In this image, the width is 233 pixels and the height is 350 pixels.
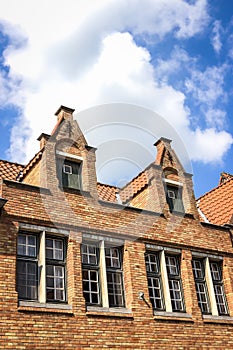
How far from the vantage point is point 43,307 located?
1169 cm

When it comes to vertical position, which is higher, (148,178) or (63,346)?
(148,178)

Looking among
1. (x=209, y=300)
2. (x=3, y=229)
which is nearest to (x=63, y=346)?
(x=3, y=229)

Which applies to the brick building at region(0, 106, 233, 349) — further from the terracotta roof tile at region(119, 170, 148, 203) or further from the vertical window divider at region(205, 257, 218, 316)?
the terracotta roof tile at region(119, 170, 148, 203)

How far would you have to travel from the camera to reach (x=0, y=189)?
501 inches

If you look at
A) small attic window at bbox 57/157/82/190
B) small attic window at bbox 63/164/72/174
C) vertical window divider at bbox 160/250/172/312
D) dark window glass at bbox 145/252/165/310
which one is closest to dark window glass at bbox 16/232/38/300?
small attic window at bbox 57/157/82/190

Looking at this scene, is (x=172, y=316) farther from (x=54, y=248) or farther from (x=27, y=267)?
(x=27, y=267)

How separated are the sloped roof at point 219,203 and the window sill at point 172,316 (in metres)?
5.12

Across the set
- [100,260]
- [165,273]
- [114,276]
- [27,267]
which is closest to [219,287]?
[165,273]

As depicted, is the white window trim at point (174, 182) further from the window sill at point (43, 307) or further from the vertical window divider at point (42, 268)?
the window sill at point (43, 307)

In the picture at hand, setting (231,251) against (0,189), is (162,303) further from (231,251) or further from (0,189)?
(0,189)

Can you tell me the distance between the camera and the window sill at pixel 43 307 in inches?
449

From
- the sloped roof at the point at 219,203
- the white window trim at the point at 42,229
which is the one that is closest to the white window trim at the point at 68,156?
the white window trim at the point at 42,229

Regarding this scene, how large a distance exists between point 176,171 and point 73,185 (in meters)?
4.86

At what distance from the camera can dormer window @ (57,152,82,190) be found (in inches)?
568
